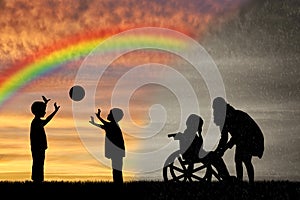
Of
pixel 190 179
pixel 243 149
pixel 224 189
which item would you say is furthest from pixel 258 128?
pixel 190 179

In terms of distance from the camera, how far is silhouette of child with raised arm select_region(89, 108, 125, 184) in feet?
57.0

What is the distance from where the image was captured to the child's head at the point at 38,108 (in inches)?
679

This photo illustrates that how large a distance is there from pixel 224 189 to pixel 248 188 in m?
0.64

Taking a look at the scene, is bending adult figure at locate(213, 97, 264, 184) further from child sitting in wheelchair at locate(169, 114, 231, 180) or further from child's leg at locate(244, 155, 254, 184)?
child sitting in wheelchair at locate(169, 114, 231, 180)

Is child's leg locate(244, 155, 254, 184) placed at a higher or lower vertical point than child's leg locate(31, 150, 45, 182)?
lower

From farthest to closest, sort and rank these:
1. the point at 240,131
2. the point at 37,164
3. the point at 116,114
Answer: the point at 37,164
the point at 116,114
the point at 240,131

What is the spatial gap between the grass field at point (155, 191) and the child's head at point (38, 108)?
6.77ft

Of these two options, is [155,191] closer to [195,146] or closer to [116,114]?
[195,146]

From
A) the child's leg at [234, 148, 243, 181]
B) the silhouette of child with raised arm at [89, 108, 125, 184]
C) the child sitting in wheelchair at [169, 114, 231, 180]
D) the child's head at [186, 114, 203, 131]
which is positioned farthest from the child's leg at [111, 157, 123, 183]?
the child's leg at [234, 148, 243, 181]

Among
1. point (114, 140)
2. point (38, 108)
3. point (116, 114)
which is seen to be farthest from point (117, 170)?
point (38, 108)

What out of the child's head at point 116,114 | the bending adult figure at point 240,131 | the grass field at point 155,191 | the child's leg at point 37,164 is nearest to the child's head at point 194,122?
the bending adult figure at point 240,131

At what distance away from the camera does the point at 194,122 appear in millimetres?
16984

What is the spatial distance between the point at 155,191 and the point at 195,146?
2.05m

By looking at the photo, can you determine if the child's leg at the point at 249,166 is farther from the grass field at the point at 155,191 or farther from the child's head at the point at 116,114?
the child's head at the point at 116,114
